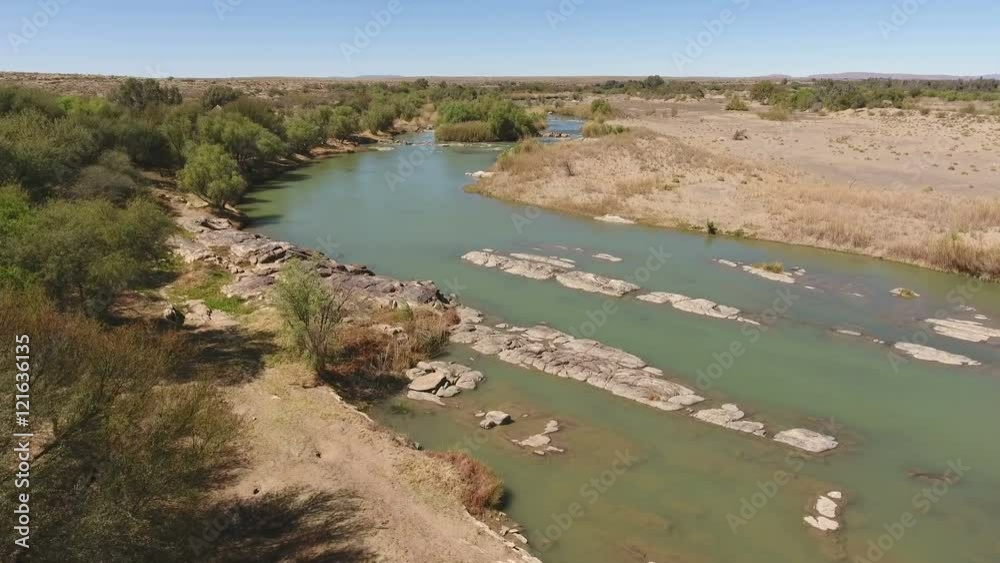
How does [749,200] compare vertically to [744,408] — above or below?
above

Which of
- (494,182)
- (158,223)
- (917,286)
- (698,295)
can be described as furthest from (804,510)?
(494,182)

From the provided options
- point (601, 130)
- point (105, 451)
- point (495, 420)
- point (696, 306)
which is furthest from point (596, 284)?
point (601, 130)

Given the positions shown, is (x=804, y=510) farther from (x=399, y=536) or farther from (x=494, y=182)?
(x=494, y=182)

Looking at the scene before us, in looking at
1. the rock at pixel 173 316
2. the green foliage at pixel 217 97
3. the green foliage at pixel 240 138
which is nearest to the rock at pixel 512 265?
the rock at pixel 173 316

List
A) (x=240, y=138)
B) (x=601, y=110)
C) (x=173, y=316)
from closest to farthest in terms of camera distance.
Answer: (x=173, y=316) < (x=240, y=138) < (x=601, y=110)

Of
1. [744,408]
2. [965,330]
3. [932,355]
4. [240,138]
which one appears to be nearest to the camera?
[744,408]

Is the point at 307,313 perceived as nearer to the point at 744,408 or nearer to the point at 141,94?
the point at 744,408
